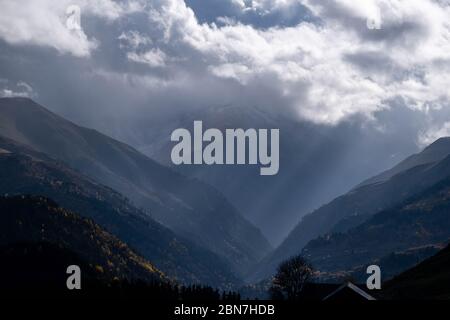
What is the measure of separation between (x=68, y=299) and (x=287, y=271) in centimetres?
13534

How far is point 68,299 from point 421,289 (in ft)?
425
